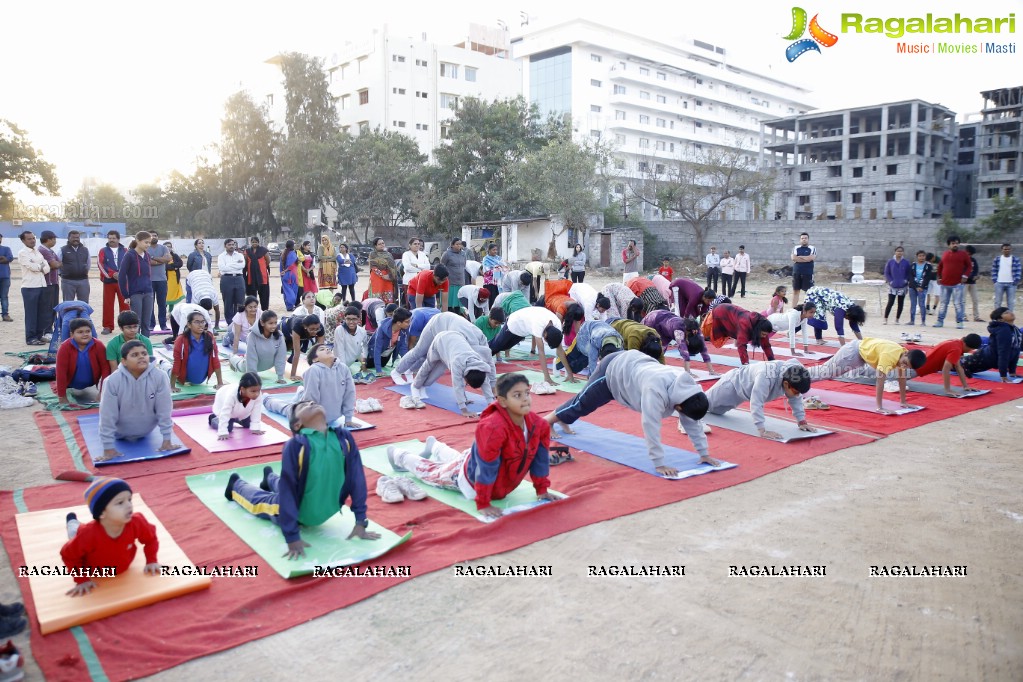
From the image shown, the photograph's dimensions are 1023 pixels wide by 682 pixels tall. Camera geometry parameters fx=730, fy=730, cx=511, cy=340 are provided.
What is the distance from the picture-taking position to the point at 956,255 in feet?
41.1

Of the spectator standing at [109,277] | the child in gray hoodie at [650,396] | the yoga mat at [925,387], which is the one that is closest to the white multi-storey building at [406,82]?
the spectator standing at [109,277]

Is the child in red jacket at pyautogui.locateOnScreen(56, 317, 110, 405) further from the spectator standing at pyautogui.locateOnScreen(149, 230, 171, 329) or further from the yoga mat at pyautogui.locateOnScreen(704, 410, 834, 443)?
the yoga mat at pyautogui.locateOnScreen(704, 410, 834, 443)

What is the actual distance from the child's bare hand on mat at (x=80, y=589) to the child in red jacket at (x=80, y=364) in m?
3.87

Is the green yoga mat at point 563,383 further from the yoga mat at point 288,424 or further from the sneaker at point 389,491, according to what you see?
the sneaker at point 389,491

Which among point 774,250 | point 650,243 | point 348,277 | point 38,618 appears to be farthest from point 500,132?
point 38,618

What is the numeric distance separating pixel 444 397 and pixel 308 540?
3.80m

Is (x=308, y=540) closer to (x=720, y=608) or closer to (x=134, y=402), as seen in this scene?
(x=720, y=608)

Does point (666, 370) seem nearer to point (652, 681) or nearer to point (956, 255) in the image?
point (652, 681)

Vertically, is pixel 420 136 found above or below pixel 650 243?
above

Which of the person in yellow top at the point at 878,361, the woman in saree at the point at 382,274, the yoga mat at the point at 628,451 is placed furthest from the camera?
the woman in saree at the point at 382,274

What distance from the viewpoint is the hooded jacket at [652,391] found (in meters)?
5.23

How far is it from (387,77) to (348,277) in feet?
101

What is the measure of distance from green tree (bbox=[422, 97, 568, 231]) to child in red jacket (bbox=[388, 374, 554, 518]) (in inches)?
1028

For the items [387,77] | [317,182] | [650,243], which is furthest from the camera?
[387,77]
